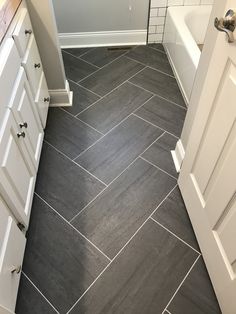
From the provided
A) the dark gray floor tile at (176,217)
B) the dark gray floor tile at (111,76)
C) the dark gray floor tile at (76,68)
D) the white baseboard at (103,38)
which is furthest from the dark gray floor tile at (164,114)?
the white baseboard at (103,38)

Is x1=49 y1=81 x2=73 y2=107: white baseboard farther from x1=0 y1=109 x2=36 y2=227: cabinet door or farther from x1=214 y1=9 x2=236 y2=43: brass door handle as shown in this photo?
x1=214 y1=9 x2=236 y2=43: brass door handle

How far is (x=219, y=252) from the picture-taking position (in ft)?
3.47

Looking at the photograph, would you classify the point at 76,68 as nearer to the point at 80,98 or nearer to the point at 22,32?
the point at 80,98

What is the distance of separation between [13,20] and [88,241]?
3.79ft

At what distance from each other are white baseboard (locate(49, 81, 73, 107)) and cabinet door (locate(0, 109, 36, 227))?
788mm

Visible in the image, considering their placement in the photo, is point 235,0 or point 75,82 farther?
point 75,82

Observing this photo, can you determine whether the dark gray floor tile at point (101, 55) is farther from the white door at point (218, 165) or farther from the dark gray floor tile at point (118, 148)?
the white door at point (218, 165)

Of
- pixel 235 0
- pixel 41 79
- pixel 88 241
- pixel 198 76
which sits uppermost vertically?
pixel 235 0

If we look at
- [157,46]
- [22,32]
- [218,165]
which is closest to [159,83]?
[157,46]

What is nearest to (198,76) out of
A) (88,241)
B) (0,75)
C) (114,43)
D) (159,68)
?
(0,75)

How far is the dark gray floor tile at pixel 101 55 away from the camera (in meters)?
2.41

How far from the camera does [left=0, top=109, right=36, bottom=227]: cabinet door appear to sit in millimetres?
1021

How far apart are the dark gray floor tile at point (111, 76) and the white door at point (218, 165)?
3.46ft

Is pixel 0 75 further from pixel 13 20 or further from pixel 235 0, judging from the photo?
pixel 235 0
